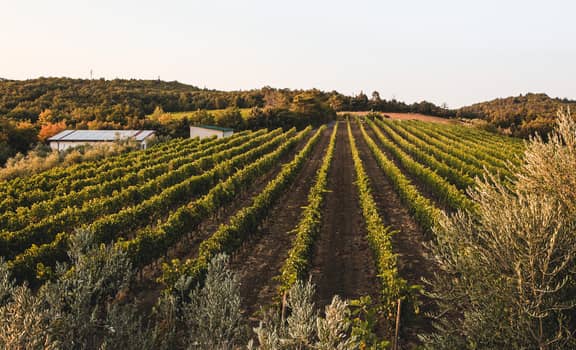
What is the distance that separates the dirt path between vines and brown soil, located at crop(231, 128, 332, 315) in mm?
3730

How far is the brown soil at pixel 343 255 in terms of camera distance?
482 inches

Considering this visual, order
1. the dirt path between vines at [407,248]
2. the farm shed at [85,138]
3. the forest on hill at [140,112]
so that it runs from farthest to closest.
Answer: the forest on hill at [140,112]
the farm shed at [85,138]
the dirt path between vines at [407,248]

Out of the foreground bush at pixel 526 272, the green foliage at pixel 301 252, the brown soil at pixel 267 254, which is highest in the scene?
the foreground bush at pixel 526 272

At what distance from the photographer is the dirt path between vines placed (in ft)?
33.2

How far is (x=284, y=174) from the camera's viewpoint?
976 inches

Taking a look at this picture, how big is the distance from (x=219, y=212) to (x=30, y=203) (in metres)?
9.90

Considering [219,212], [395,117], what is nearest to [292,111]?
[395,117]

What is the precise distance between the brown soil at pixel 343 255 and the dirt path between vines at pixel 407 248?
1.23 meters

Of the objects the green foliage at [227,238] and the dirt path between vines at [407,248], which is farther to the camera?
the green foliage at [227,238]

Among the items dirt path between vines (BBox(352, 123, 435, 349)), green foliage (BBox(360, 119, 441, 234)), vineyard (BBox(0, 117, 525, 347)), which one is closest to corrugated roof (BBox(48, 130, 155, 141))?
vineyard (BBox(0, 117, 525, 347))

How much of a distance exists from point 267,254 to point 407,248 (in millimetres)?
5724

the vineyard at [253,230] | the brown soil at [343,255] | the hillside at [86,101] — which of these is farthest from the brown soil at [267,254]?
the hillside at [86,101]

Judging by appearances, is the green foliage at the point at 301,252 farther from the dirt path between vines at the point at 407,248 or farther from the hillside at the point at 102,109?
the hillside at the point at 102,109

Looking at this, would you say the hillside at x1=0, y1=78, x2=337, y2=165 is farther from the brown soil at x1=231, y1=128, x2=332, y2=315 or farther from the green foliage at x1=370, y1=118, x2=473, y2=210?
the green foliage at x1=370, y1=118, x2=473, y2=210
